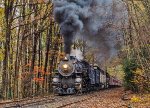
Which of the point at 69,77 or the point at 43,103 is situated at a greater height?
the point at 69,77

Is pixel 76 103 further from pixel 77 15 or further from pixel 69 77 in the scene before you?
pixel 77 15

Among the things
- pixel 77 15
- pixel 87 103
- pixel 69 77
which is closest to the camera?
pixel 87 103

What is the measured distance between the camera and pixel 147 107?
14867 millimetres

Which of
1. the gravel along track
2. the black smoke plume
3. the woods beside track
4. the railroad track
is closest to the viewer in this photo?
the woods beside track

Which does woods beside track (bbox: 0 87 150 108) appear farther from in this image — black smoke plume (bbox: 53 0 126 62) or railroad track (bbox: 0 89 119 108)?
black smoke plume (bbox: 53 0 126 62)

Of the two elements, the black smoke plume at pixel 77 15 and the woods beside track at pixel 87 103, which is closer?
the woods beside track at pixel 87 103

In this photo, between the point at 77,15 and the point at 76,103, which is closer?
the point at 76,103

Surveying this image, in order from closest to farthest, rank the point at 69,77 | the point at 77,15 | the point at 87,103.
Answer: the point at 87,103
the point at 77,15
the point at 69,77

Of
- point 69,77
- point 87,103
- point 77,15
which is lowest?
point 87,103

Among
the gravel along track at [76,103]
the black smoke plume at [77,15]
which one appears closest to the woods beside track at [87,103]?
the gravel along track at [76,103]

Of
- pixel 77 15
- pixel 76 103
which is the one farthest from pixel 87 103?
pixel 77 15

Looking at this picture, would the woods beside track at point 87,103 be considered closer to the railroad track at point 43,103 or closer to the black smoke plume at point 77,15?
the railroad track at point 43,103

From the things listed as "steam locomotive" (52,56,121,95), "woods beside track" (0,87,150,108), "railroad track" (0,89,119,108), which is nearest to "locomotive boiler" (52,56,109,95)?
"steam locomotive" (52,56,121,95)

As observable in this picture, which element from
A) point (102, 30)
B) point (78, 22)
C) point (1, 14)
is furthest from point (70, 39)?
point (102, 30)
